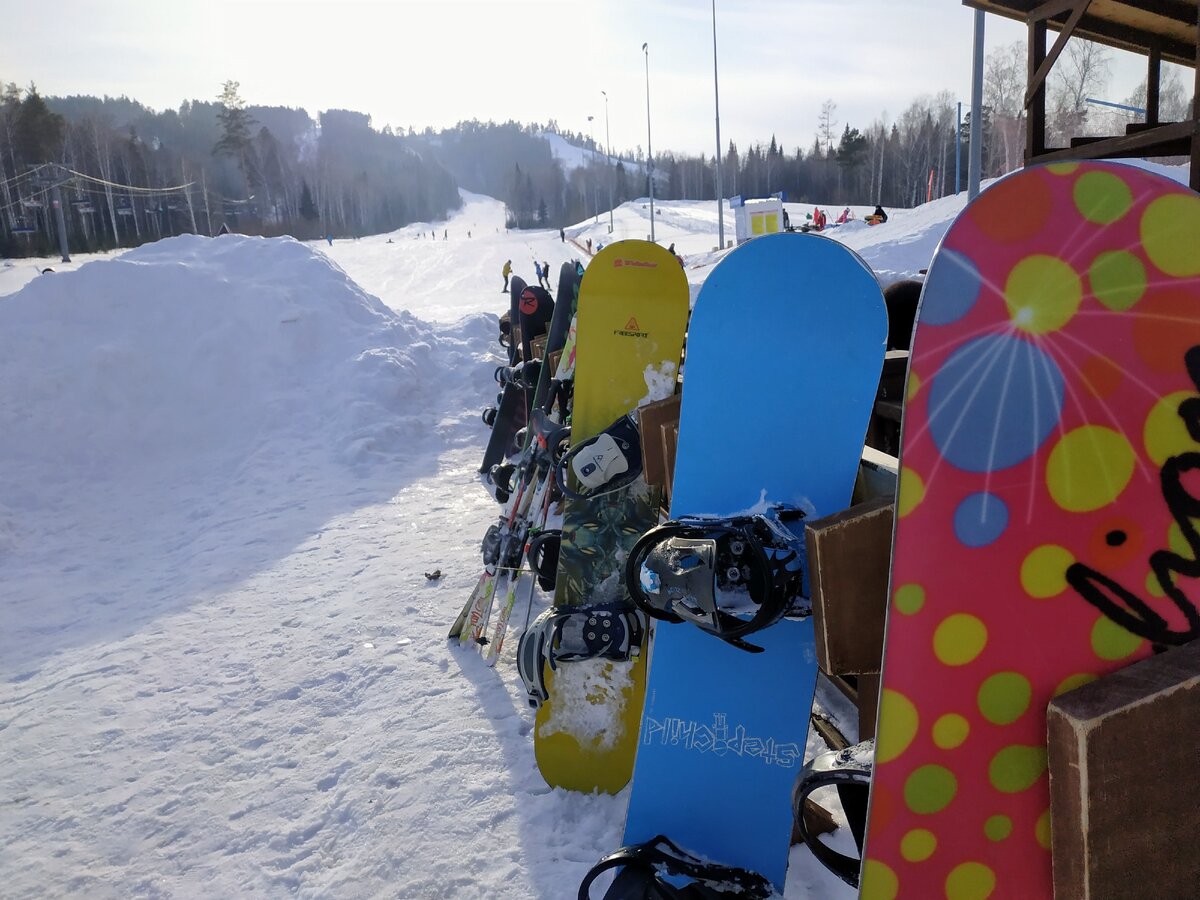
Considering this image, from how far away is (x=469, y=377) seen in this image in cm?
908

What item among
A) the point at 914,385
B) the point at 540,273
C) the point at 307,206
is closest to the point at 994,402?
the point at 914,385

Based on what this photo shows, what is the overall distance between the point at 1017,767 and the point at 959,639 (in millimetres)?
228

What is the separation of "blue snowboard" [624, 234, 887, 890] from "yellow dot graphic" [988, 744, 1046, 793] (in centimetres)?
66

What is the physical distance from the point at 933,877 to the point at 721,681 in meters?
0.77

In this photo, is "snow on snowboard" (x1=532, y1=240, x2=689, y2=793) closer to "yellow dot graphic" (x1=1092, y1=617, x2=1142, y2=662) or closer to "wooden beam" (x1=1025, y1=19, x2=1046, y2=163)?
"yellow dot graphic" (x1=1092, y1=617, x2=1142, y2=662)

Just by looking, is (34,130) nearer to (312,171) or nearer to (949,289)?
(312,171)

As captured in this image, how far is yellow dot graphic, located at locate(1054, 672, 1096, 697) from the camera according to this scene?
1105 millimetres

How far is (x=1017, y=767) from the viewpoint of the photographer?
1176mm

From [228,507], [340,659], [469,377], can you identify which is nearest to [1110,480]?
[340,659]

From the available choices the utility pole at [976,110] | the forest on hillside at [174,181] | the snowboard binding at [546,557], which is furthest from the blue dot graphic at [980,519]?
the forest on hillside at [174,181]

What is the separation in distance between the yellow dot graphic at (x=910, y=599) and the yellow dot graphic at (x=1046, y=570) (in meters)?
0.15

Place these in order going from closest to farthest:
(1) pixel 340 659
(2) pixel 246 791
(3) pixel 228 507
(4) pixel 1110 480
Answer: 1. (4) pixel 1110 480
2. (2) pixel 246 791
3. (1) pixel 340 659
4. (3) pixel 228 507

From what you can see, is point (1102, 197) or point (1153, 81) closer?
point (1102, 197)

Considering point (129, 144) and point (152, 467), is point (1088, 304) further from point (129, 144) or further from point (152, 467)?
point (129, 144)
